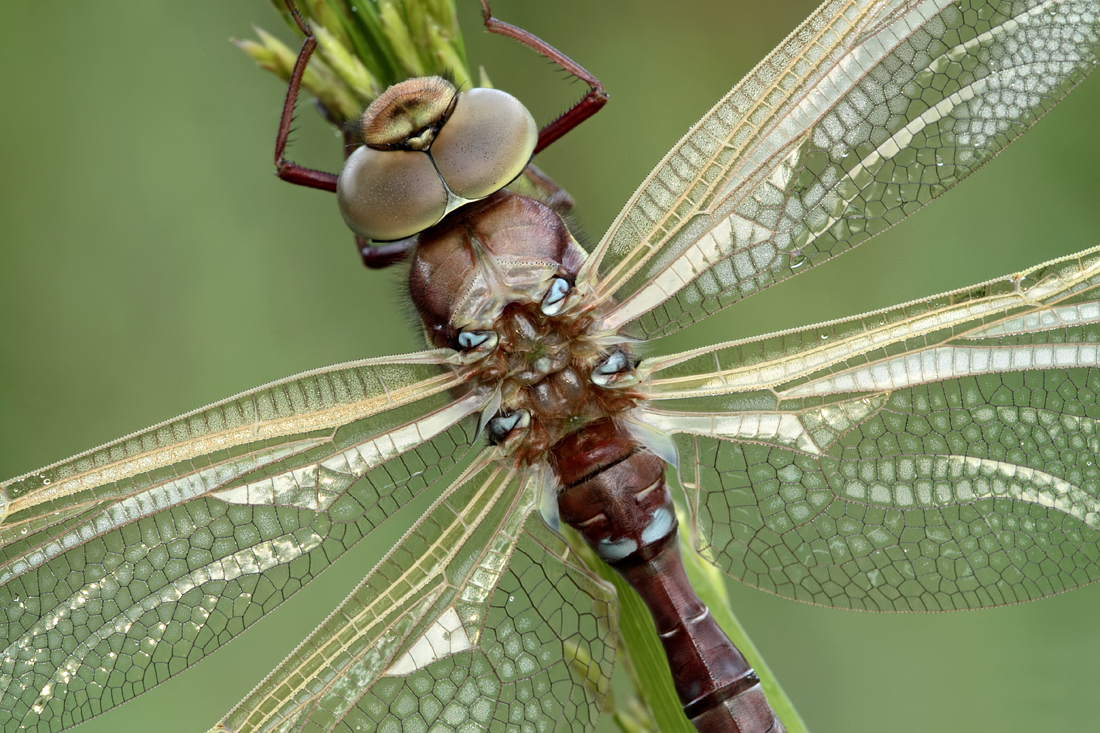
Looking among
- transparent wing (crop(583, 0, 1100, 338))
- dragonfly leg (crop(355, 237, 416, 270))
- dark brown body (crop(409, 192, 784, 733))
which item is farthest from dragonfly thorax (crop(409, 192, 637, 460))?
dragonfly leg (crop(355, 237, 416, 270))

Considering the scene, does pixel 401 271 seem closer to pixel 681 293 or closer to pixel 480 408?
pixel 480 408

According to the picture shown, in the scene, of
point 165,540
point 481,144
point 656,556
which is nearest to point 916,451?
point 656,556

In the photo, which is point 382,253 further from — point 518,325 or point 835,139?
point 835,139

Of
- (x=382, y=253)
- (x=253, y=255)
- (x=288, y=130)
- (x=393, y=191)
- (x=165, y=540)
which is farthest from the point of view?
(x=253, y=255)

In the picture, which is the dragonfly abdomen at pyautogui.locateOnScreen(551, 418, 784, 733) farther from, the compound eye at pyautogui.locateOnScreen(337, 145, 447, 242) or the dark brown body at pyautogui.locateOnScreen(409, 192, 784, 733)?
the compound eye at pyautogui.locateOnScreen(337, 145, 447, 242)

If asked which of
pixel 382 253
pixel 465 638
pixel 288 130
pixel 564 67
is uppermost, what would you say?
pixel 288 130
